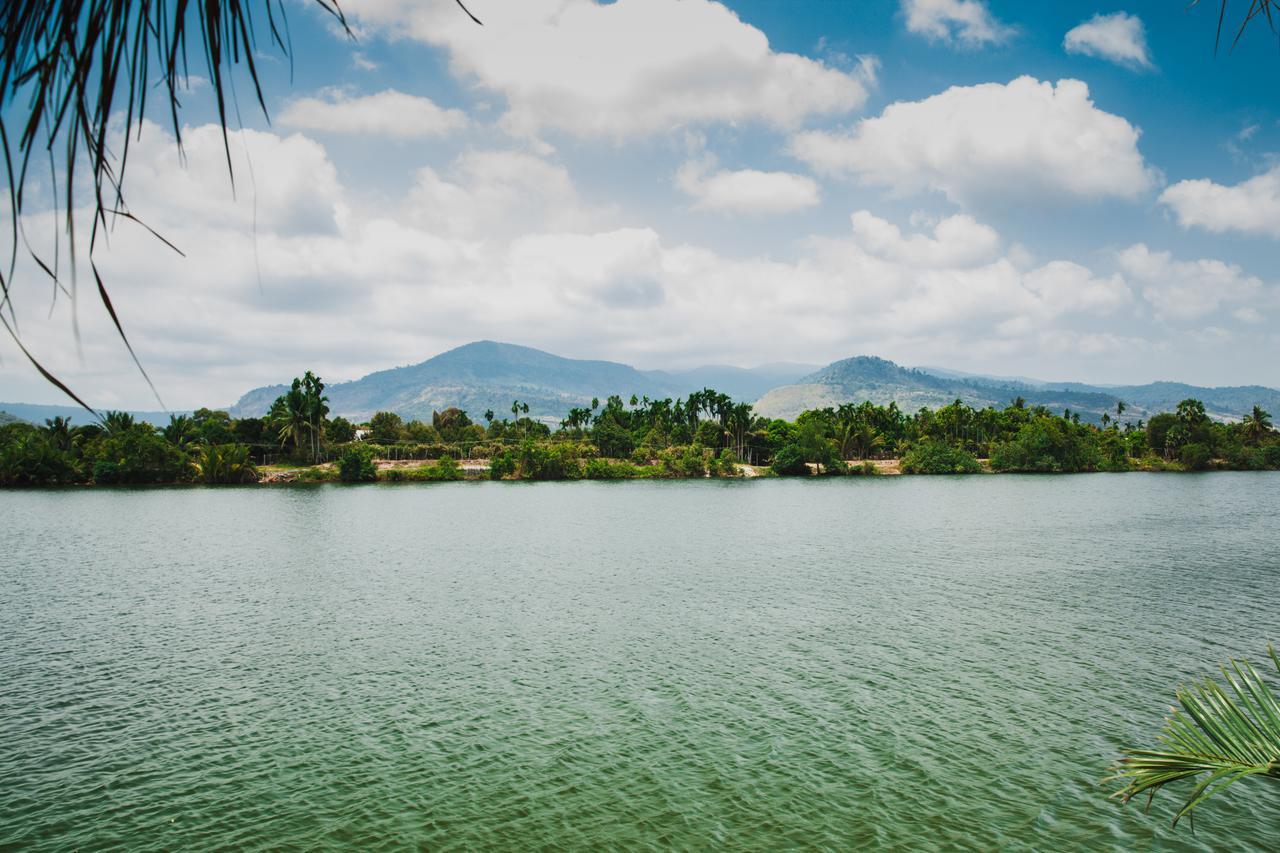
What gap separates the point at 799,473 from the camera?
447 feet

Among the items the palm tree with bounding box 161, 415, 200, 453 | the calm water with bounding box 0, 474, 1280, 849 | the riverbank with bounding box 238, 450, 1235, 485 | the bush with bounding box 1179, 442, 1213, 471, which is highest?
the palm tree with bounding box 161, 415, 200, 453

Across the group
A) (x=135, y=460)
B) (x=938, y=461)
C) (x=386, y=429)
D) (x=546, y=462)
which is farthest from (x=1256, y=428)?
(x=135, y=460)

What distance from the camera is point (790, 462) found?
133 metres

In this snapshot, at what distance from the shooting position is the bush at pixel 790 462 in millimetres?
133375

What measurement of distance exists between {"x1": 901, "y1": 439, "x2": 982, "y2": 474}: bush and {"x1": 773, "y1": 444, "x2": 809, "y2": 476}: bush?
799 inches

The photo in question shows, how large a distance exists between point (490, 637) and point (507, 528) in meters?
33.3

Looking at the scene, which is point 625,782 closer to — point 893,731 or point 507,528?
point 893,731

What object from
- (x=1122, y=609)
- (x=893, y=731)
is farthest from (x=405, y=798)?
(x=1122, y=609)

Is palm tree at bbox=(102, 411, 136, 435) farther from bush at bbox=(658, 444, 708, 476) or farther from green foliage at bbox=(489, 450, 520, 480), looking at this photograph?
bush at bbox=(658, 444, 708, 476)

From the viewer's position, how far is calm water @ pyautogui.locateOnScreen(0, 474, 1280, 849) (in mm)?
13906

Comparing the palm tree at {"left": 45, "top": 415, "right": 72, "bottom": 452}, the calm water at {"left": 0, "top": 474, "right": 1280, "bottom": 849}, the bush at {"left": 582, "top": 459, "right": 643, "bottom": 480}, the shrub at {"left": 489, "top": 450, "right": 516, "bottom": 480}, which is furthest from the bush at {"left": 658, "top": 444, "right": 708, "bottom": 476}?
the palm tree at {"left": 45, "top": 415, "right": 72, "bottom": 452}

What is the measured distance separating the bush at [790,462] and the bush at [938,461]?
20307mm

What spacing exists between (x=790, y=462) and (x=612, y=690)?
11628 cm

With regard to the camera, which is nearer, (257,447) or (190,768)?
(190,768)
